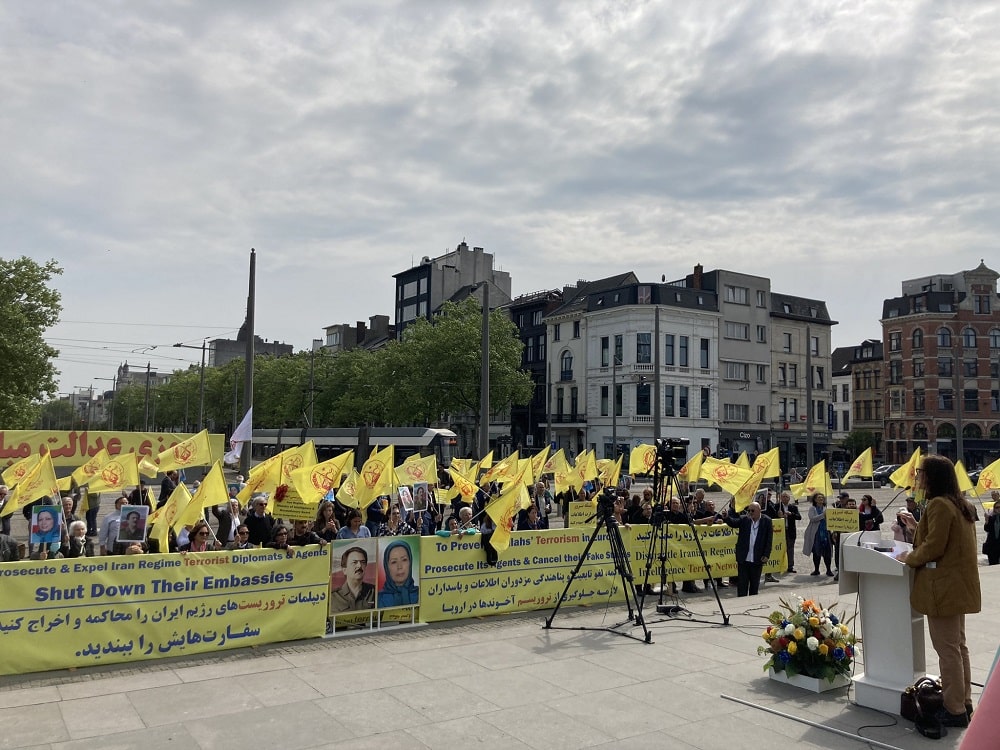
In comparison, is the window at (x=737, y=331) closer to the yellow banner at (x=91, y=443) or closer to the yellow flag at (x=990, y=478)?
the yellow banner at (x=91, y=443)

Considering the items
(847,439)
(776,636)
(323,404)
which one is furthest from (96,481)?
(847,439)

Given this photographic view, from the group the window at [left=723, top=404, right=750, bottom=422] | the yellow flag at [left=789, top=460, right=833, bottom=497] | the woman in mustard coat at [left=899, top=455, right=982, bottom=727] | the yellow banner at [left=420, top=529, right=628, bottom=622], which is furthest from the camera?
the window at [left=723, top=404, right=750, bottom=422]

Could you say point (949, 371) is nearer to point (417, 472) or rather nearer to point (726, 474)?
point (726, 474)

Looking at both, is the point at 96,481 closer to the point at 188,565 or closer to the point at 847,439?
the point at 188,565

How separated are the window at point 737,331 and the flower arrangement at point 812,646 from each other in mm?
61883

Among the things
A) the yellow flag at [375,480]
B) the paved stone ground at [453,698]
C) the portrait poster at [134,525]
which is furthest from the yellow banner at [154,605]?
the yellow flag at [375,480]

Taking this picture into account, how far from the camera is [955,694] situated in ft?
21.6

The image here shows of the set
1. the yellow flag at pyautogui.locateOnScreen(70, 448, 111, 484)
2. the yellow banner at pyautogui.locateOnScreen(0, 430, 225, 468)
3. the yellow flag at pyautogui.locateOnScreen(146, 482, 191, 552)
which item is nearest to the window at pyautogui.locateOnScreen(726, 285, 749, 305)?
the yellow banner at pyautogui.locateOnScreen(0, 430, 225, 468)

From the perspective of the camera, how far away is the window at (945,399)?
76.3 meters

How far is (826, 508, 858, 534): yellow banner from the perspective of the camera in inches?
630

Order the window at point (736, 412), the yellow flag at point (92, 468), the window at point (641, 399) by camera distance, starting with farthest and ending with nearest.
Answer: the window at point (736, 412)
the window at point (641, 399)
the yellow flag at point (92, 468)

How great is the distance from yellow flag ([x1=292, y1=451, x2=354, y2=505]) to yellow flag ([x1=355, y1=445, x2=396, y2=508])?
28.8 inches

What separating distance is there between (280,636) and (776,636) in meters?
5.74

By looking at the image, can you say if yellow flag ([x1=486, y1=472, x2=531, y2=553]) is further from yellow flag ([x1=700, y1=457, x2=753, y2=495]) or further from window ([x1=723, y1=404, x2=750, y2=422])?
window ([x1=723, y1=404, x2=750, y2=422])
